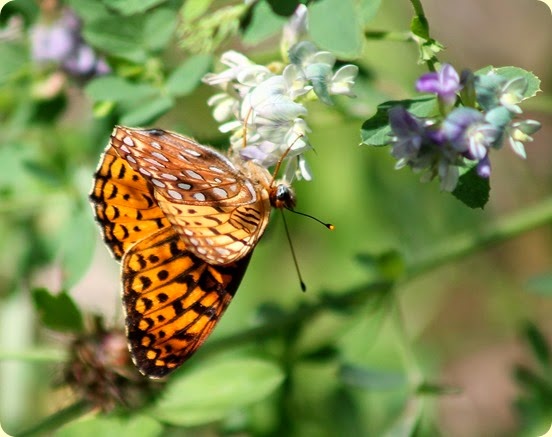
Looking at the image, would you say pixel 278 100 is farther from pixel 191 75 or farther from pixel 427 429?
pixel 427 429

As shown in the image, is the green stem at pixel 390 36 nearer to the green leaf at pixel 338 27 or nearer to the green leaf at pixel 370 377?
the green leaf at pixel 338 27

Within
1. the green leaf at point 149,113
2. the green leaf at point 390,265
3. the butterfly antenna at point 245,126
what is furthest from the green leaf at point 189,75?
the green leaf at point 390,265

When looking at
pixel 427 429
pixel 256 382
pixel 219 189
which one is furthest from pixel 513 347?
pixel 219 189

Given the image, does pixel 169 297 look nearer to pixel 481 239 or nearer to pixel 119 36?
pixel 119 36

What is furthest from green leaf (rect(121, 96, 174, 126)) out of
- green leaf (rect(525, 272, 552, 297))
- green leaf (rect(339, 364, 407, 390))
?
green leaf (rect(525, 272, 552, 297))

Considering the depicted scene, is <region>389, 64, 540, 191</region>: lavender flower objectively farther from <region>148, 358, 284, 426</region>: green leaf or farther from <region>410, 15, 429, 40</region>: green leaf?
<region>148, 358, 284, 426</region>: green leaf
